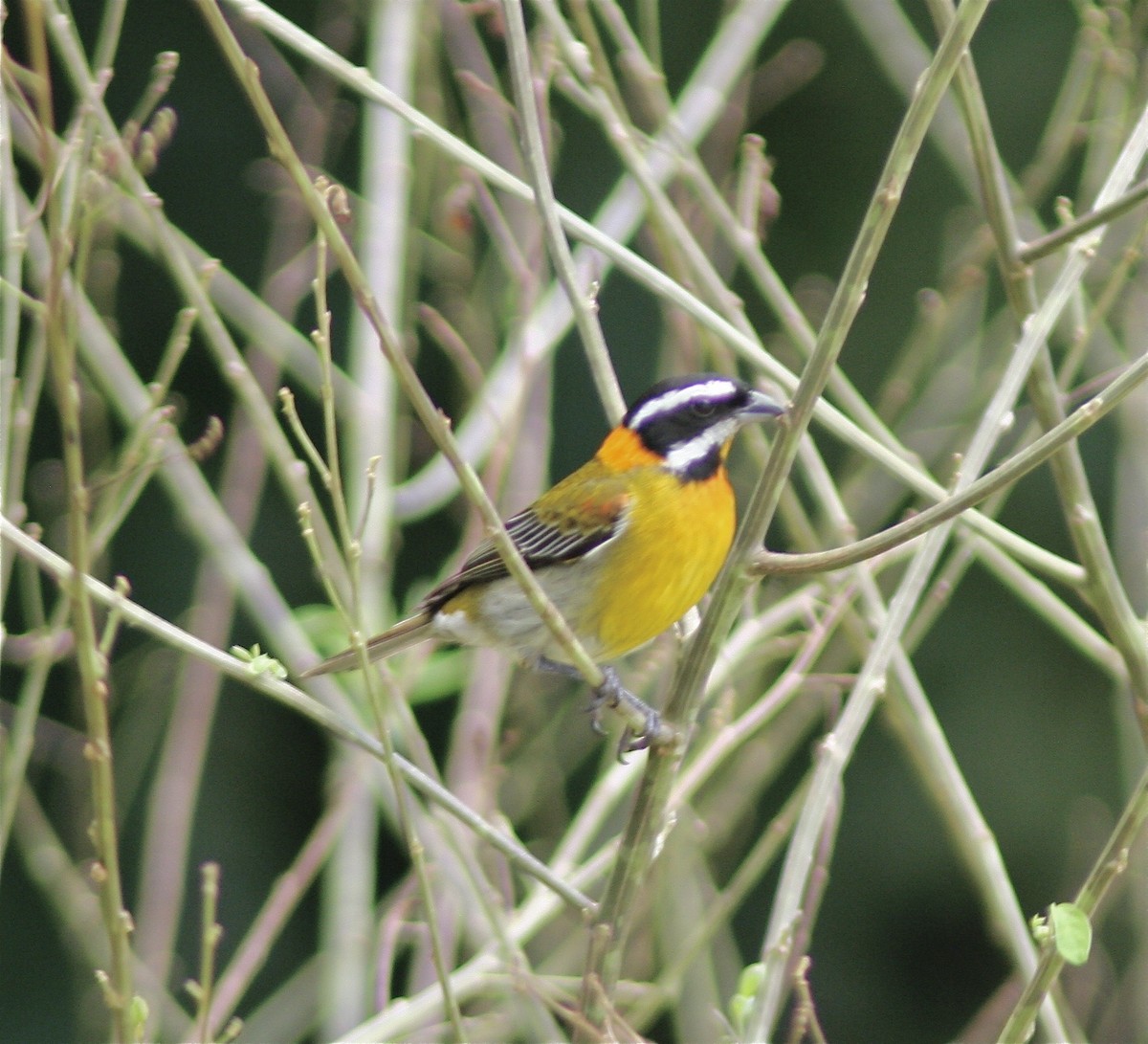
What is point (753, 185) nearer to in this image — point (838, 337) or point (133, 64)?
point (838, 337)

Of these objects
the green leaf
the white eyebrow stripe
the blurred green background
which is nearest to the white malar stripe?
the white eyebrow stripe

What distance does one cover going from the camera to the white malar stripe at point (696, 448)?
4933 millimetres

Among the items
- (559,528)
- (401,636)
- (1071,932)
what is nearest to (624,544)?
(559,528)

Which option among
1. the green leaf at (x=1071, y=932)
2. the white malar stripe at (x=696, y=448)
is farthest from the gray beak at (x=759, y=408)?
the green leaf at (x=1071, y=932)

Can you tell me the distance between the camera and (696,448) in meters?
4.99

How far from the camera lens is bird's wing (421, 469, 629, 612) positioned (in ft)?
16.5

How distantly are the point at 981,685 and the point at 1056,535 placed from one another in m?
1.01

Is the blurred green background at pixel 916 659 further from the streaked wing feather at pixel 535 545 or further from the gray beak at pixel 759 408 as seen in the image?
the gray beak at pixel 759 408

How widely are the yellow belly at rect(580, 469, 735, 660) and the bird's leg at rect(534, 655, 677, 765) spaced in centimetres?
21

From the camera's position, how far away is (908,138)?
9.49 ft

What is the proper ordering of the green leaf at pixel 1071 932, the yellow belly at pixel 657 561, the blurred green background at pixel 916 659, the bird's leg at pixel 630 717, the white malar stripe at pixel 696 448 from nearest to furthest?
1. the green leaf at pixel 1071 932
2. the bird's leg at pixel 630 717
3. the yellow belly at pixel 657 561
4. the white malar stripe at pixel 696 448
5. the blurred green background at pixel 916 659

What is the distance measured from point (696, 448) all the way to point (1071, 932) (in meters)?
2.50

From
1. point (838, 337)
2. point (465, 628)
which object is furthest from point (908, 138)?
point (465, 628)

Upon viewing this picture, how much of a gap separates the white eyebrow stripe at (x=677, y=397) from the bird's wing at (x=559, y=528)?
0.72 feet
